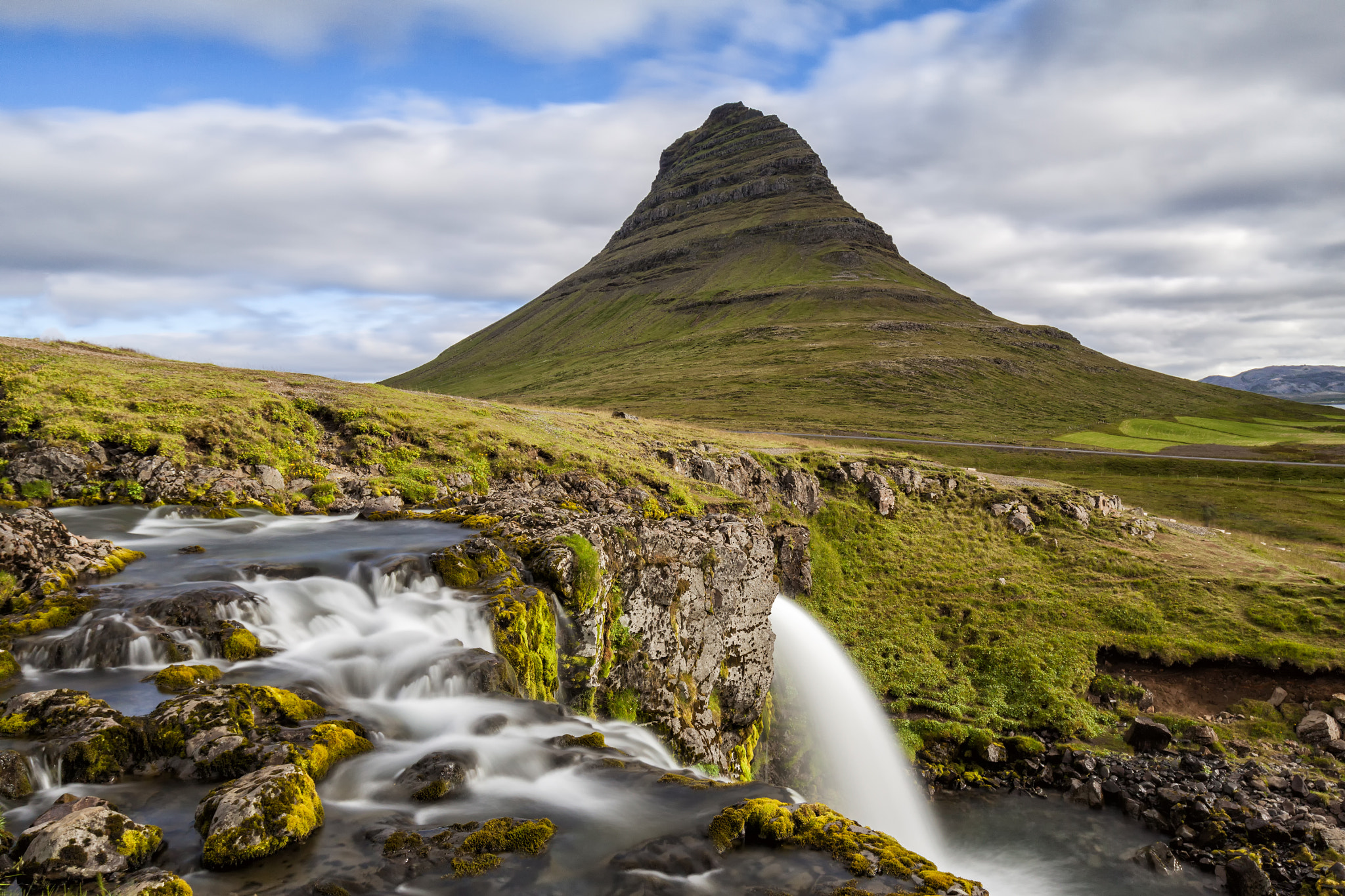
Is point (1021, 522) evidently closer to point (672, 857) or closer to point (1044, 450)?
point (672, 857)

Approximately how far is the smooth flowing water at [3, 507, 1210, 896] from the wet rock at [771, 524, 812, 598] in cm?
1763

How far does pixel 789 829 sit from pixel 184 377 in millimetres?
31600

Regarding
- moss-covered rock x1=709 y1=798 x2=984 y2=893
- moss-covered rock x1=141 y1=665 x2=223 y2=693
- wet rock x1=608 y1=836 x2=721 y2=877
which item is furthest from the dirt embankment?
moss-covered rock x1=141 y1=665 x2=223 y2=693

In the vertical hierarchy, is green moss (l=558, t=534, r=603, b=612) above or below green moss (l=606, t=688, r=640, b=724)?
above

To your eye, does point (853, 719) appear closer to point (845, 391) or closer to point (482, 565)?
point (482, 565)

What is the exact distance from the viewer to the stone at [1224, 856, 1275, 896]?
61.4 feet

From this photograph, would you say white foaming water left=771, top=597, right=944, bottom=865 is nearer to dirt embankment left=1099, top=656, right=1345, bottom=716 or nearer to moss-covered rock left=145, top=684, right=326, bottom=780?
dirt embankment left=1099, top=656, right=1345, bottom=716

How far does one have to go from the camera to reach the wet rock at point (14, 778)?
7684 millimetres

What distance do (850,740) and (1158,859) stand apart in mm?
10613

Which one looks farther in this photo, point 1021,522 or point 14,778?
point 1021,522

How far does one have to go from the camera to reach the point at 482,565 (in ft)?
49.7

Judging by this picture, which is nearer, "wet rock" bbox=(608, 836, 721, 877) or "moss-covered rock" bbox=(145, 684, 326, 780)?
"wet rock" bbox=(608, 836, 721, 877)

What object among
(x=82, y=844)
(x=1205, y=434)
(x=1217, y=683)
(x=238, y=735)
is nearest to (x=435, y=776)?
(x=238, y=735)

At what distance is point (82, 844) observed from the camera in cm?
657
